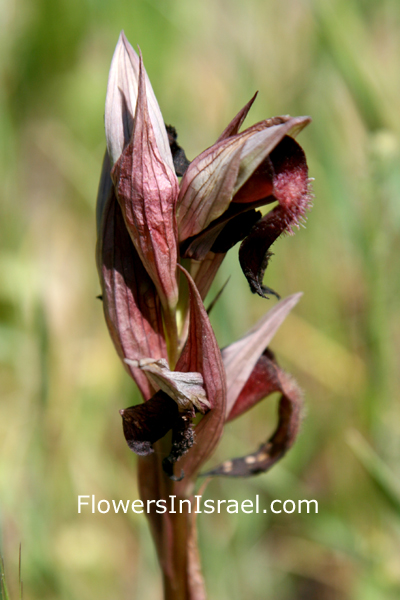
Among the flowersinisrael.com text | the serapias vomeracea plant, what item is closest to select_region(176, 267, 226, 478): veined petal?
the serapias vomeracea plant

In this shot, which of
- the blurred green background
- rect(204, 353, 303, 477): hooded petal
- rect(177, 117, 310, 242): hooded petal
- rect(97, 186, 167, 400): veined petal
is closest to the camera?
rect(177, 117, 310, 242): hooded petal

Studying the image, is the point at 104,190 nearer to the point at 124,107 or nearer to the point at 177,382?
the point at 124,107

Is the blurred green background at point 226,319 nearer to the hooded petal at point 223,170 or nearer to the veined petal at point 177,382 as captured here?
the veined petal at point 177,382

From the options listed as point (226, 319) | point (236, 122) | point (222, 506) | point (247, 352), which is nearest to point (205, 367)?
point (247, 352)

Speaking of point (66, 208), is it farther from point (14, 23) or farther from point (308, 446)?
point (308, 446)

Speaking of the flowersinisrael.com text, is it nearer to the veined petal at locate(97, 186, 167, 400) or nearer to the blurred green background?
the blurred green background

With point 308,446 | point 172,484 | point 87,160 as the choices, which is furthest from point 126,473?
point 87,160
